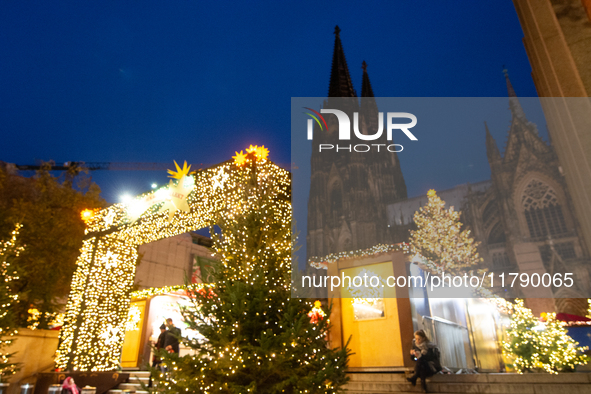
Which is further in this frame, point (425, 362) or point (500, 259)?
point (500, 259)

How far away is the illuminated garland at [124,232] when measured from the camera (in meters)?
8.70

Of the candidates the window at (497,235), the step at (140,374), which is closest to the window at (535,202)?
the window at (497,235)

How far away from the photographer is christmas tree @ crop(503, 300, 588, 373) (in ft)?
30.7

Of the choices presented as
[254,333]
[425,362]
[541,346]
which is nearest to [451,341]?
[541,346]

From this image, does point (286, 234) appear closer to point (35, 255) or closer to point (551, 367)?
point (551, 367)

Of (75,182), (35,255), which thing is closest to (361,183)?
(75,182)

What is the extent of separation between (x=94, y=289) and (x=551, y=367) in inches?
520

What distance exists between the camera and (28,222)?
631 inches

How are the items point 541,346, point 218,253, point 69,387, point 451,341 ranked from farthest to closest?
point 451,341
point 541,346
point 69,387
point 218,253

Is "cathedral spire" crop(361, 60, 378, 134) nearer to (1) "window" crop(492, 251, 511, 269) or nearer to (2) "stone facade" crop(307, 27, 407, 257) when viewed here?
(2) "stone facade" crop(307, 27, 407, 257)

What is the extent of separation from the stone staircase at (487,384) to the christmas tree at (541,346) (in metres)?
3.86

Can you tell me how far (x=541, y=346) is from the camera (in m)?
9.66

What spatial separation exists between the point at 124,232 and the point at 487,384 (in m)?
10.7

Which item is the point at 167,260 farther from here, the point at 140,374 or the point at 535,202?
the point at 535,202
